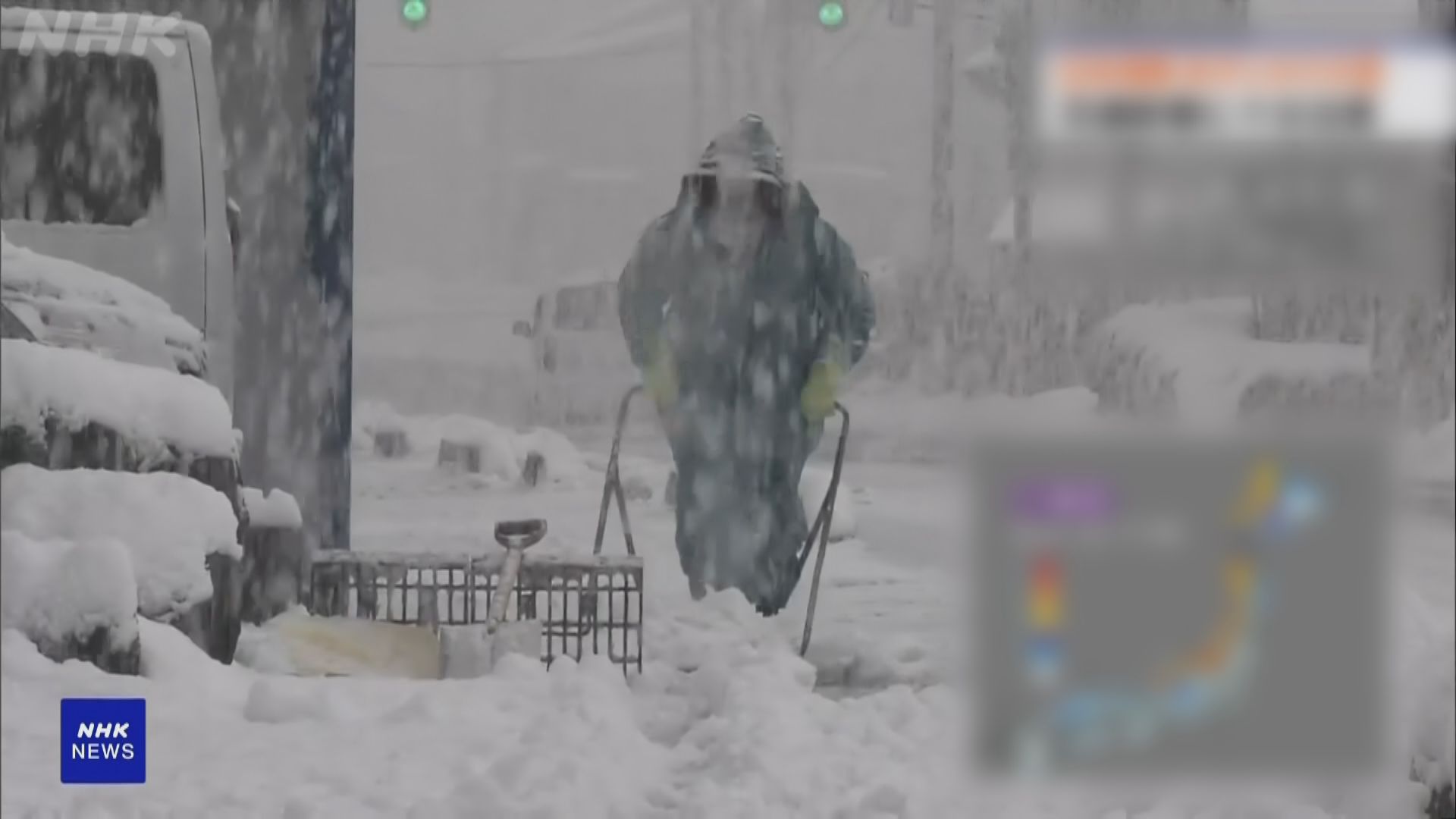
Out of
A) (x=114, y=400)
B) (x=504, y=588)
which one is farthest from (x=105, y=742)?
(x=504, y=588)

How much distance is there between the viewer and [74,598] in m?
1.72

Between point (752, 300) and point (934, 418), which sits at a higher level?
point (752, 300)

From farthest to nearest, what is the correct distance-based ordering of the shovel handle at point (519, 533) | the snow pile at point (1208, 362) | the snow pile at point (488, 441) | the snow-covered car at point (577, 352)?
1. the snow-covered car at point (577, 352)
2. the snow pile at point (488, 441)
3. the shovel handle at point (519, 533)
4. the snow pile at point (1208, 362)

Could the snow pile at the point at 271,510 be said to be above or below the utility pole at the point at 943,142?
below

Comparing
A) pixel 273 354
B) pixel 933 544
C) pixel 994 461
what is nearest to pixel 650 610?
pixel 933 544

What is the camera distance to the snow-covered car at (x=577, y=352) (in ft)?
11.2

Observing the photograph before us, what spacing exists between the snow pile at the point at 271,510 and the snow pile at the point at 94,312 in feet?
0.91

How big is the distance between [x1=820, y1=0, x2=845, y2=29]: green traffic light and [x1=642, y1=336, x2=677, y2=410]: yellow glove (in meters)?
0.64

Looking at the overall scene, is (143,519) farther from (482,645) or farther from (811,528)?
(811,528)

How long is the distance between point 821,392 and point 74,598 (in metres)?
1.35

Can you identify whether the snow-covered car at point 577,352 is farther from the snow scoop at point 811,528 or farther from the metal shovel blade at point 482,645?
the metal shovel blade at point 482,645

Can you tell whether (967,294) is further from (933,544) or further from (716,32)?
(716,32)

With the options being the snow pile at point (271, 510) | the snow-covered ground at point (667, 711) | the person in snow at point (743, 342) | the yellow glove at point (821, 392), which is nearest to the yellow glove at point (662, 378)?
the person in snow at point (743, 342)

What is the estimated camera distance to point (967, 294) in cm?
241
